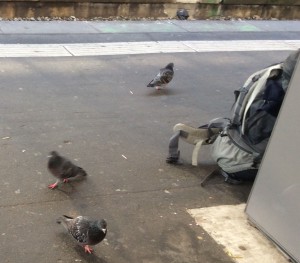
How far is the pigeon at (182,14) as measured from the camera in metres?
11.5

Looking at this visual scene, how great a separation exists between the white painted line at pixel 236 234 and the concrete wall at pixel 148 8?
296 inches

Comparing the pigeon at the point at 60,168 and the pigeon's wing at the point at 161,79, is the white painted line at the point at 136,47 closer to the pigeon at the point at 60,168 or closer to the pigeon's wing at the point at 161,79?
the pigeon's wing at the point at 161,79

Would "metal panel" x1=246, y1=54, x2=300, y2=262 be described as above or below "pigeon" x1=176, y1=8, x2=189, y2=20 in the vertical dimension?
above

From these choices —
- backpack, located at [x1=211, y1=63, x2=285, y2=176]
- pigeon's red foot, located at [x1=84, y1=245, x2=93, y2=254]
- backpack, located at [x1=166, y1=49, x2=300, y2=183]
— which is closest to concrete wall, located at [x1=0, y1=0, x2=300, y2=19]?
backpack, located at [x1=166, y1=49, x2=300, y2=183]

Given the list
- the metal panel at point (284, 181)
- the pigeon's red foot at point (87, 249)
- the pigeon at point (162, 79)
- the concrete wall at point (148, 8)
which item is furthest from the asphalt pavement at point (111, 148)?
the concrete wall at point (148, 8)

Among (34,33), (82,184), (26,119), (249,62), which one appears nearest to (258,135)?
(82,184)

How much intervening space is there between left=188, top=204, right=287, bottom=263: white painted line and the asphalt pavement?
0.07 meters

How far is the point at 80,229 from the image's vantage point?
11.1ft

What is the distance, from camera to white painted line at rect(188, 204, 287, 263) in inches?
142

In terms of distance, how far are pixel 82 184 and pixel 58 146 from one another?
2.57 ft

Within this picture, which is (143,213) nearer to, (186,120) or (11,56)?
(186,120)

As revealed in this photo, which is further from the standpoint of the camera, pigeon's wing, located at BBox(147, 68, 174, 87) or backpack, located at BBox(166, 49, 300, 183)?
pigeon's wing, located at BBox(147, 68, 174, 87)

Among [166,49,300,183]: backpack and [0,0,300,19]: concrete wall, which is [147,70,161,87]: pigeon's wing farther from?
Result: [0,0,300,19]: concrete wall

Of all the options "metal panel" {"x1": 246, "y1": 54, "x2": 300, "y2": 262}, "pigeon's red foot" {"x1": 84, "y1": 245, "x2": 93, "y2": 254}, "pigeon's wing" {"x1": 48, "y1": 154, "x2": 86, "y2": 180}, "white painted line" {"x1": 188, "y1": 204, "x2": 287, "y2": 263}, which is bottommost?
"pigeon's red foot" {"x1": 84, "y1": 245, "x2": 93, "y2": 254}
